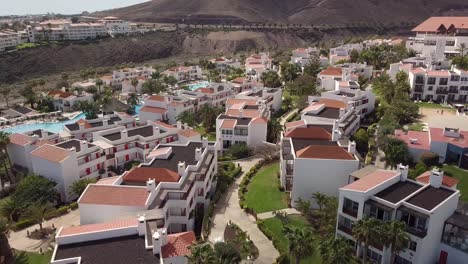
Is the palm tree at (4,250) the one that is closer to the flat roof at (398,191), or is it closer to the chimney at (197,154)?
the chimney at (197,154)

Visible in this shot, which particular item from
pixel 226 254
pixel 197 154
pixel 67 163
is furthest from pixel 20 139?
pixel 226 254

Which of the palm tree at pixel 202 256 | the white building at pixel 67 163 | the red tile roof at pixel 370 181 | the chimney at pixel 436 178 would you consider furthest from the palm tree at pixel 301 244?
the white building at pixel 67 163

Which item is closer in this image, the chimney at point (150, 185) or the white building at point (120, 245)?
the white building at point (120, 245)

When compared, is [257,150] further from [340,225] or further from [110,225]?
[110,225]

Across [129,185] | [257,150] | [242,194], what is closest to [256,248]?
[242,194]

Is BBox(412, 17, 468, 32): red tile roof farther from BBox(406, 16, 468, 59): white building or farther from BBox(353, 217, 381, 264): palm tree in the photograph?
BBox(353, 217, 381, 264): palm tree

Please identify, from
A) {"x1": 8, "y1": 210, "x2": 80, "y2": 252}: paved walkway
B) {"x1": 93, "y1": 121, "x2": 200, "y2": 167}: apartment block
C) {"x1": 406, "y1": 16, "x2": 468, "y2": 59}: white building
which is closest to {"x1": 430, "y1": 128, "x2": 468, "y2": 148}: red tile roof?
{"x1": 93, "y1": 121, "x2": 200, "y2": 167}: apartment block
